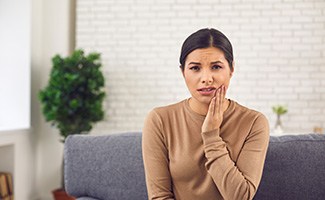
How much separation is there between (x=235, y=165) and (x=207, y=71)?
0.36m

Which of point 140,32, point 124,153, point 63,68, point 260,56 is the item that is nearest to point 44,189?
point 63,68

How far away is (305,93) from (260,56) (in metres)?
0.59

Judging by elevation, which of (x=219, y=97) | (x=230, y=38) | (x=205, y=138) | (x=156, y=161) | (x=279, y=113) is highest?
(x=230, y=38)

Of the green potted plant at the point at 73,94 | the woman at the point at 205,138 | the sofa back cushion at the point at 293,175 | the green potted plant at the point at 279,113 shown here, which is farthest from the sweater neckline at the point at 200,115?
the green potted plant at the point at 279,113

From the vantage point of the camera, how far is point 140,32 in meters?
4.88

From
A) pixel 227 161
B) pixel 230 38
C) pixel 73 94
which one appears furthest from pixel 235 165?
pixel 230 38

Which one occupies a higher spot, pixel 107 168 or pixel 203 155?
pixel 203 155

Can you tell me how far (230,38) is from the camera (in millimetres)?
4762

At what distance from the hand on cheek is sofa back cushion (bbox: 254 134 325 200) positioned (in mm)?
451

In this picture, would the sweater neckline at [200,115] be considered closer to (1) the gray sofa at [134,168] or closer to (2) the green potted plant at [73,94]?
(1) the gray sofa at [134,168]

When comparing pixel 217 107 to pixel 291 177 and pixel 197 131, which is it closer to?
pixel 197 131

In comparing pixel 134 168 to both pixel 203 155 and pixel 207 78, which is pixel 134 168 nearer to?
pixel 203 155

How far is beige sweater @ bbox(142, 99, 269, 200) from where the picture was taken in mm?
1610

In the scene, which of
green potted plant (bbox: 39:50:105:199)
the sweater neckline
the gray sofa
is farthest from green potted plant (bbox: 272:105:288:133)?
the sweater neckline
